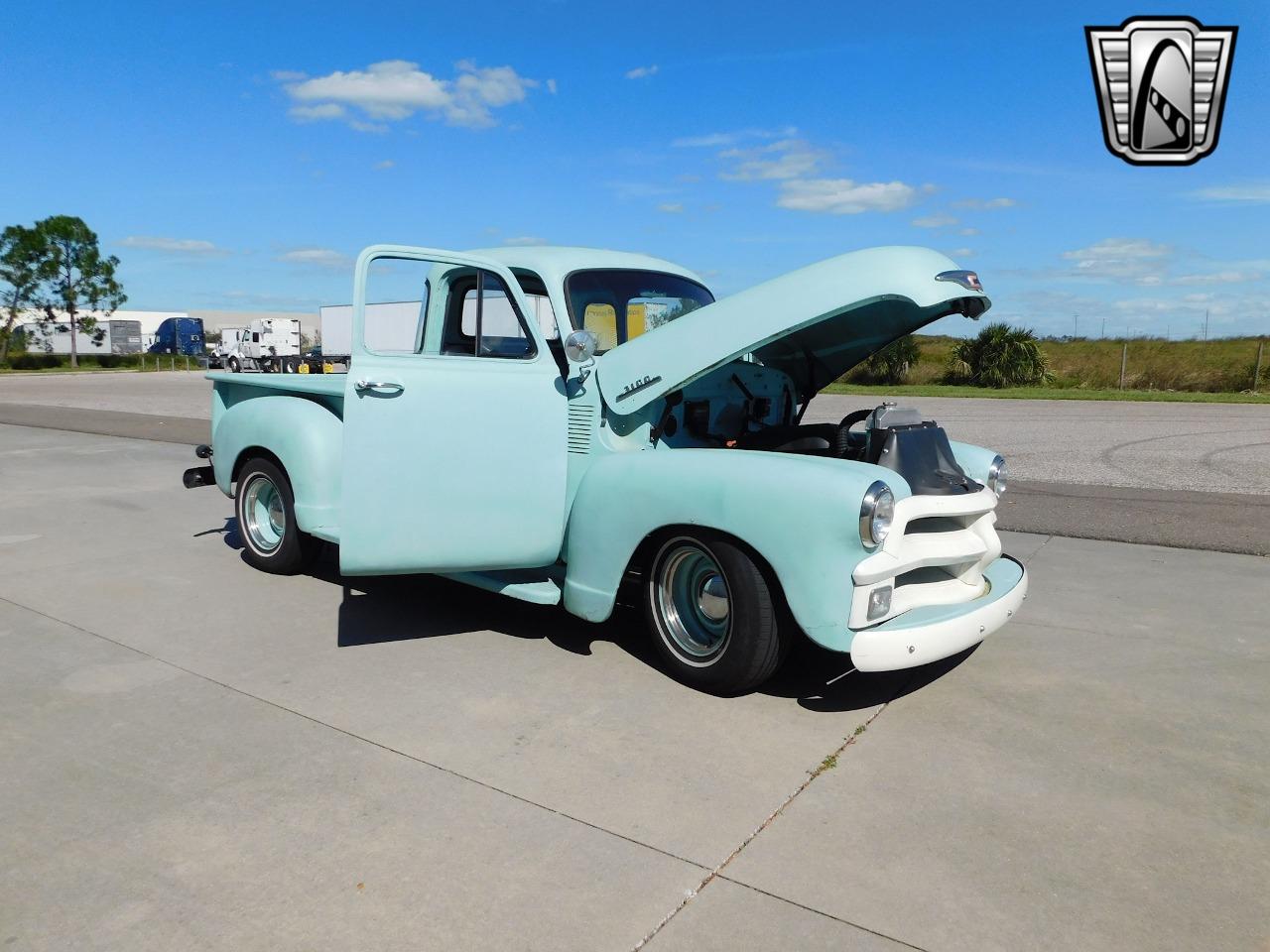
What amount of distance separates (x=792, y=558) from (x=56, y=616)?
4.05m

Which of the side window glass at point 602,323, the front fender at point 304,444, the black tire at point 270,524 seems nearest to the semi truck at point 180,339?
the black tire at point 270,524

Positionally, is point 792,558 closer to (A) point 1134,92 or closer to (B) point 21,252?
(A) point 1134,92

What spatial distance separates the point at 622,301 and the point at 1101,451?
9670 millimetres

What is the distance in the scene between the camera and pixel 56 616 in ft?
16.9

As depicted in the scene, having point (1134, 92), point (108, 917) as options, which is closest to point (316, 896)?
point (108, 917)

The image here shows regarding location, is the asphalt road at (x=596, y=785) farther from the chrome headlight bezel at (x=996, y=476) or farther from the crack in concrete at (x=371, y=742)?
the chrome headlight bezel at (x=996, y=476)

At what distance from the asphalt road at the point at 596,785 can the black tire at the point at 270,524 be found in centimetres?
64

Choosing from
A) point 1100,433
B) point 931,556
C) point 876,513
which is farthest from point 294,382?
point 1100,433

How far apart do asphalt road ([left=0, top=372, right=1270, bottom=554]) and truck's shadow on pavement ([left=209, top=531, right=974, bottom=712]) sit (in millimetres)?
3858

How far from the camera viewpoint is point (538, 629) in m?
5.04

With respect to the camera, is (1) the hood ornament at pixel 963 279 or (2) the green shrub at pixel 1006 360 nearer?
(1) the hood ornament at pixel 963 279

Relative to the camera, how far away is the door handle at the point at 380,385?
13.7ft

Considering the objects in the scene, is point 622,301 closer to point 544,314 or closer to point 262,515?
point 544,314

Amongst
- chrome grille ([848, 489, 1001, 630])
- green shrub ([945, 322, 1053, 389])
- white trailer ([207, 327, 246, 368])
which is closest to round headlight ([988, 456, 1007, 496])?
chrome grille ([848, 489, 1001, 630])
